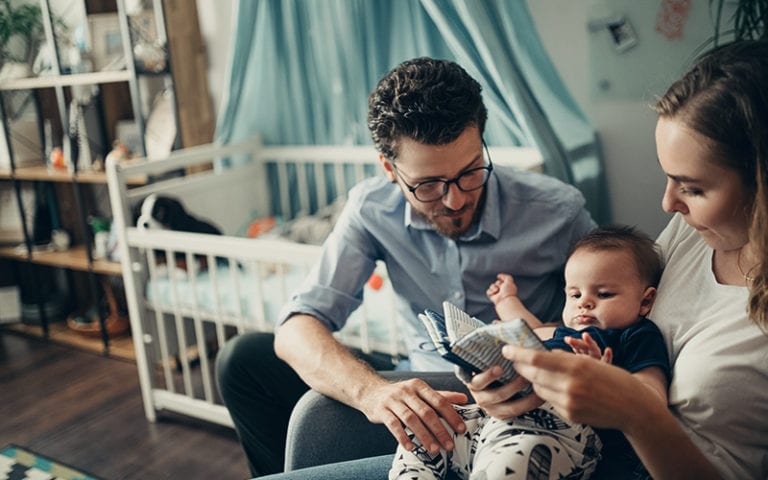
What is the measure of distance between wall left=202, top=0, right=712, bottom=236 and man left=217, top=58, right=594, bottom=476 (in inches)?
30.8

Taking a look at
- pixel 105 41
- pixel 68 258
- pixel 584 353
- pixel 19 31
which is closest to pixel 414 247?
pixel 584 353

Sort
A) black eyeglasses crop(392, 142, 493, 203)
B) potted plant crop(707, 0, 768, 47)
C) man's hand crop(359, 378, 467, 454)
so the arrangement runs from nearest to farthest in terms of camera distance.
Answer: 1. man's hand crop(359, 378, 467, 454)
2. black eyeglasses crop(392, 142, 493, 203)
3. potted plant crop(707, 0, 768, 47)

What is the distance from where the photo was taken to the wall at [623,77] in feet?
7.00

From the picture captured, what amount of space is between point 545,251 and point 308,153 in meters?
1.57

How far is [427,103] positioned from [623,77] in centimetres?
113

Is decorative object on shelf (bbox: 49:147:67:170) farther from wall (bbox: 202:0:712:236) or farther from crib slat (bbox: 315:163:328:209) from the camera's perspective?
wall (bbox: 202:0:712:236)

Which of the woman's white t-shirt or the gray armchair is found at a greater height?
the woman's white t-shirt

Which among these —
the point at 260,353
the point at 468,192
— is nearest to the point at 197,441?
the point at 260,353

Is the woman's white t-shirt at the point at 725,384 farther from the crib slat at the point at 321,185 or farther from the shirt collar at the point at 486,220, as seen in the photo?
the crib slat at the point at 321,185

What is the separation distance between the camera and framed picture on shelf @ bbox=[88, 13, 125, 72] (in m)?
3.04

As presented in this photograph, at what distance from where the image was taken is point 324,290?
1.57m

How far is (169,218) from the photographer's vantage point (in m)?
2.57

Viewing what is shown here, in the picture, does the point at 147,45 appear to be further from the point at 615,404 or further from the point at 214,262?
the point at 615,404

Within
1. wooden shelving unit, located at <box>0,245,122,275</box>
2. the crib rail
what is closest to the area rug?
the crib rail
